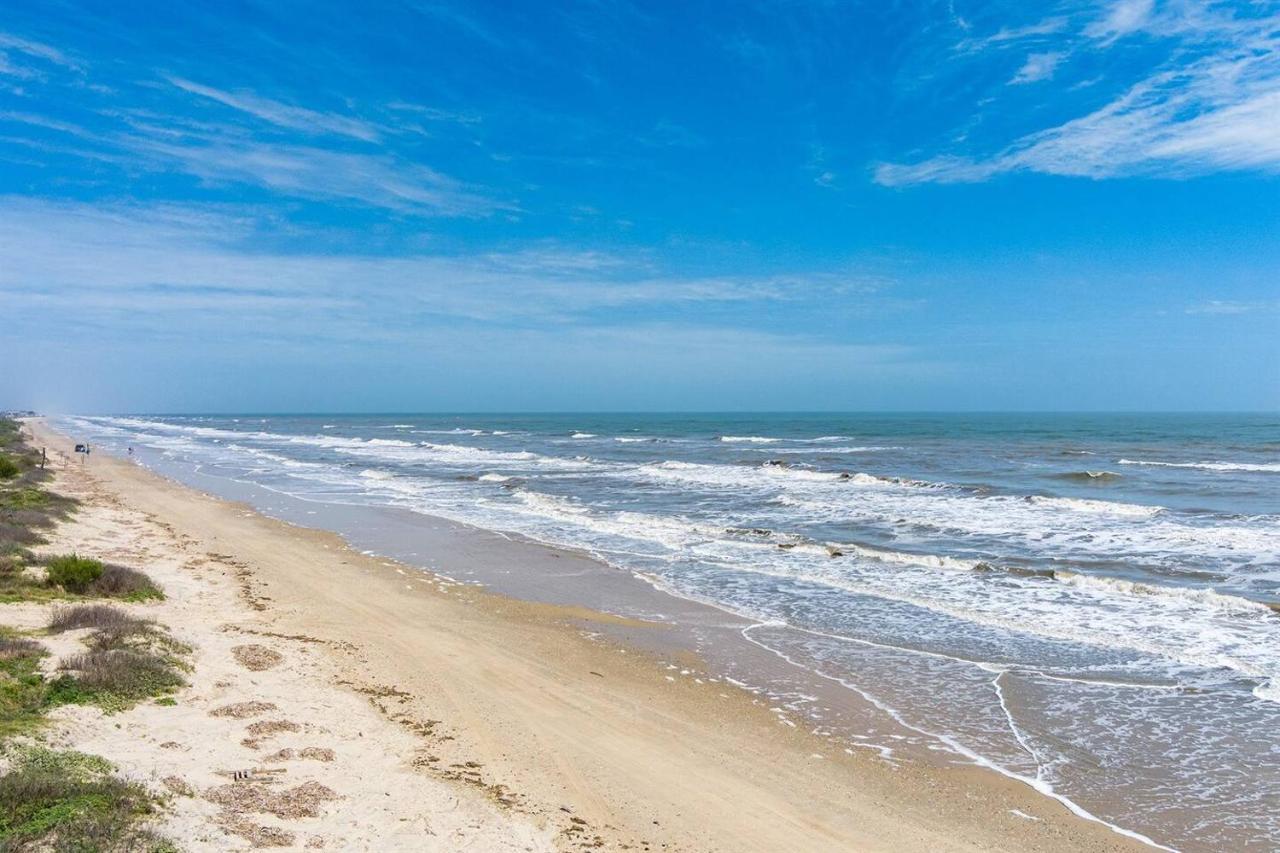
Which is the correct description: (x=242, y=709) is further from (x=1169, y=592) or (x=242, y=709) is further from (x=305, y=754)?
(x=1169, y=592)

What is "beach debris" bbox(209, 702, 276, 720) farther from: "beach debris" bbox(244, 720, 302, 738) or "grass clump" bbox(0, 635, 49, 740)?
"grass clump" bbox(0, 635, 49, 740)

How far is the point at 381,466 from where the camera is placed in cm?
4491

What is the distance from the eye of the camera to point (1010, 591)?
14812 mm

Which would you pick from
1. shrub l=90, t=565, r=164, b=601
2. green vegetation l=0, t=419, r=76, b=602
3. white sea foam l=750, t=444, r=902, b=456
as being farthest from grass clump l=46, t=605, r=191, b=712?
white sea foam l=750, t=444, r=902, b=456

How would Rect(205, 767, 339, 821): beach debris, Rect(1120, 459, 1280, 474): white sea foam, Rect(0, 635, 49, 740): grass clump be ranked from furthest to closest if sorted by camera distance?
Rect(1120, 459, 1280, 474): white sea foam → Rect(0, 635, 49, 740): grass clump → Rect(205, 767, 339, 821): beach debris

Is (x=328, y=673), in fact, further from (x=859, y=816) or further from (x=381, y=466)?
(x=381, y=466)

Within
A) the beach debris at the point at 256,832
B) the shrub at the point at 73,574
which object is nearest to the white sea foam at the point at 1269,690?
the beach debris at the point at 256,832

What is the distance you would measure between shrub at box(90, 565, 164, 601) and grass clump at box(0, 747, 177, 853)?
6.69m

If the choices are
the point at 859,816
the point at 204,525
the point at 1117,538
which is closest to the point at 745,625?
the point at 859,816

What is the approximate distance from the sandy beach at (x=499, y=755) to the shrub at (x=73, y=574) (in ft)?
3.53

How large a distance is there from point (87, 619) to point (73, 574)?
9.00ft

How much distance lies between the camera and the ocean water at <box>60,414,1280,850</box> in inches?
299

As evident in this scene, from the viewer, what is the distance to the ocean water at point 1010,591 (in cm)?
760

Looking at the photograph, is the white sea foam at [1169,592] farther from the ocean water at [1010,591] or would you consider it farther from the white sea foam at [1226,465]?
the white sea foam at [1226,465]
